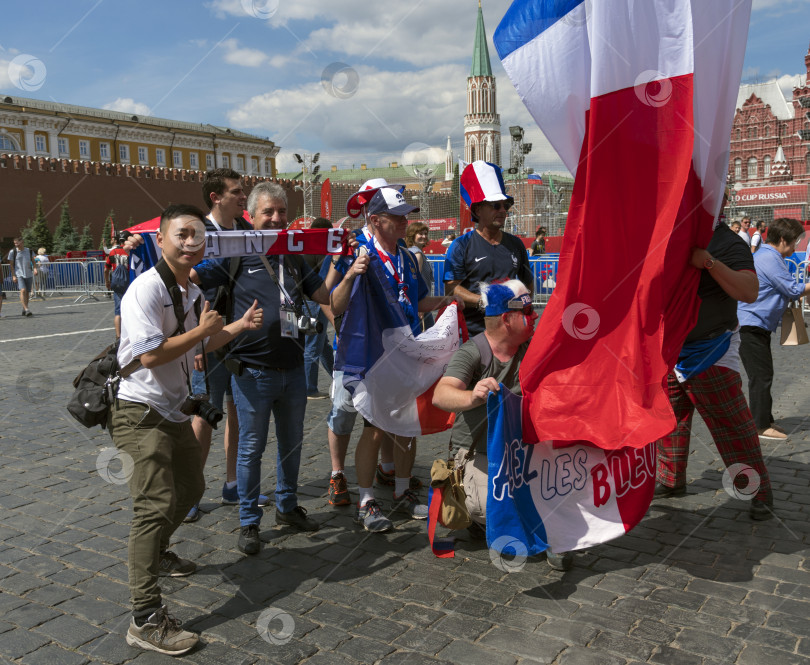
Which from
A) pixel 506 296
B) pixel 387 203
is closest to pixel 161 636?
pixel 506 296

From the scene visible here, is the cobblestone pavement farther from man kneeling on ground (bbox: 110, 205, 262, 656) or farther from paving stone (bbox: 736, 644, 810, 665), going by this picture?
man kneeling on ground (bbox: 110, 205, 262, 656)

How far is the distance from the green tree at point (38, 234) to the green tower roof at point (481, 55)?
52.2 meters

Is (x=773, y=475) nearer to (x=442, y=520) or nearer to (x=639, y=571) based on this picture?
(x=639, y=571)

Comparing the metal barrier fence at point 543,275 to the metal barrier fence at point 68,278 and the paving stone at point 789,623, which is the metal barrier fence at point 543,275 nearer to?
the paving stone at point 789,623

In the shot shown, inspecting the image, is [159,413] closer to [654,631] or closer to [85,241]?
[654,631]

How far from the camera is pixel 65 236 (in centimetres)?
4534

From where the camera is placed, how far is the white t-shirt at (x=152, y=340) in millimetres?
3105

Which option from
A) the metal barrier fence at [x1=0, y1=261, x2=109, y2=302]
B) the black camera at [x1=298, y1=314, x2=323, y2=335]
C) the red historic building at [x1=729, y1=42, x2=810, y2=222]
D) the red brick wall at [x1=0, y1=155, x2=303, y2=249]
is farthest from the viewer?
the red historic building at [x1=729, y1=42, x2=810, y2=222]

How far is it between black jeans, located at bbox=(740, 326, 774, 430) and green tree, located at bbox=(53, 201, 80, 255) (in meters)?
43.7

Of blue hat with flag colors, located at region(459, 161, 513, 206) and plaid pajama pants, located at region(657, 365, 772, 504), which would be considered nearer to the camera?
plaid pajama pants, located at region(657, 365, 772, 504)

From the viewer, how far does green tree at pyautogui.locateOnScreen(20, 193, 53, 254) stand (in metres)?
42.7

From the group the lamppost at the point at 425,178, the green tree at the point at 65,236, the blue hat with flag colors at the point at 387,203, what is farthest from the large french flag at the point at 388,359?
the green tree at the point at 65,236

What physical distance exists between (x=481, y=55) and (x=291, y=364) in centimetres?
10244

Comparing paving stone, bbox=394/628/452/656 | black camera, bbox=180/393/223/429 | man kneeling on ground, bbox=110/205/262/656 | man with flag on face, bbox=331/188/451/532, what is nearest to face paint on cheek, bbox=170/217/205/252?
man kneeling on ground, bbox=110/205/262/656
